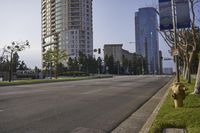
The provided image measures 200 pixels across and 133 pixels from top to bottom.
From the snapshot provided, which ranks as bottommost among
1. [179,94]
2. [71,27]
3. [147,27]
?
[179,94]

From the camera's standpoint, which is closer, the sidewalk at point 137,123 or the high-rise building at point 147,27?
the sidewalk at point 137,123

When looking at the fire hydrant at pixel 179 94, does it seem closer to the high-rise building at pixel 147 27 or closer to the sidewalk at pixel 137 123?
the sidewalk at pixel 137 123

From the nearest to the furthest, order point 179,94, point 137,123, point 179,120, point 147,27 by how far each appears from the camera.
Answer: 1. point 179,120
2. point 137,123
3. point 179,94
4. point 147,27

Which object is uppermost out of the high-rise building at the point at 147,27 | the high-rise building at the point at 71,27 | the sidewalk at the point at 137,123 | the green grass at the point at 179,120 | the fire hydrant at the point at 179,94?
the high-rise building at the point at 71,27

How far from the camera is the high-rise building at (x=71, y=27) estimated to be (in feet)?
563

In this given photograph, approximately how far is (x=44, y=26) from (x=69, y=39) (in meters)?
27.4

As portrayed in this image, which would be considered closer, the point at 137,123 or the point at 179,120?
the point at 179,120

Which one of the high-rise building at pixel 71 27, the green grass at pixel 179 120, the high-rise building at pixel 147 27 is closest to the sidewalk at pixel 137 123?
the green grass at pixel 179 120

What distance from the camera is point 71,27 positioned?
175 meters

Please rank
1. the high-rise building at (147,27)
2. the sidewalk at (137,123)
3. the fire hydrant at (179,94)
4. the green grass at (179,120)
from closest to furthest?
the green grass at (179,120) < the sidewalk at (137,123) < the fire hydrant at (179,94) < the high-rise building at (147,27)

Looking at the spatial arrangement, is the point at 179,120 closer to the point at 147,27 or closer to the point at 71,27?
the point at 147,27

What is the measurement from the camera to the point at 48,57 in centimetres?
7569

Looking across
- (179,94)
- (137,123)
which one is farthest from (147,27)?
(137,123)

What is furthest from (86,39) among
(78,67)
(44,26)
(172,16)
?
(172,16)
